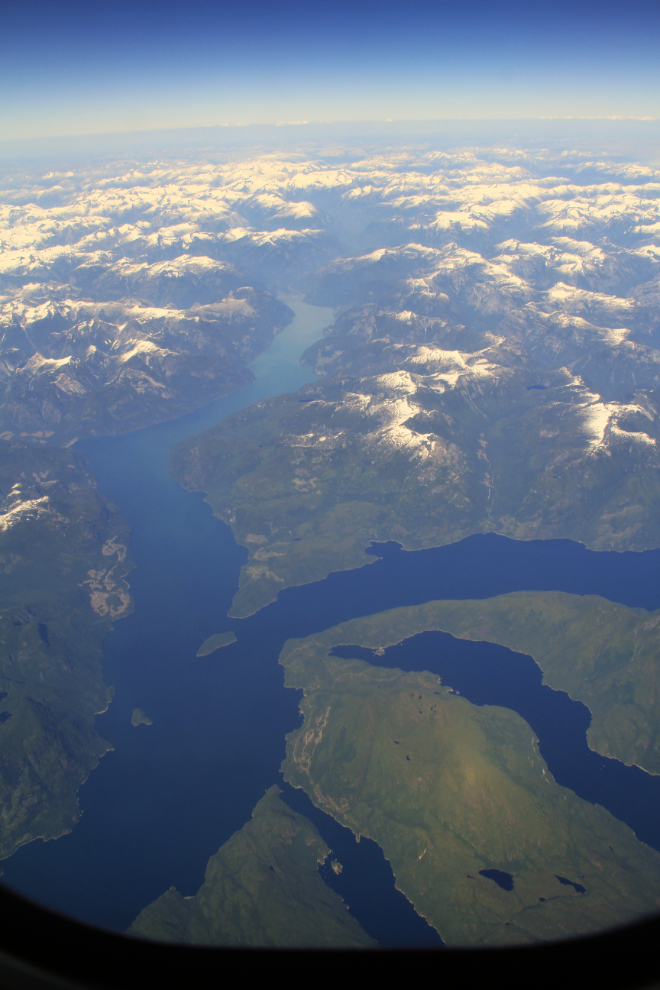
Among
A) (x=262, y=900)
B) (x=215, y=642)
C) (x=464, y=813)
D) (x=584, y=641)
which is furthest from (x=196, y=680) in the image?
(x=584, y=641)

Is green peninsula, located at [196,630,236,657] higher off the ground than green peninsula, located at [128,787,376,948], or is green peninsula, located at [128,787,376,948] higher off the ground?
green peninsula, located at [196,630,236,657]

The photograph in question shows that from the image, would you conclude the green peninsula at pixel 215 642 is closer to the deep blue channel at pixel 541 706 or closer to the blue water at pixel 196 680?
the blue water at pixel 196 680

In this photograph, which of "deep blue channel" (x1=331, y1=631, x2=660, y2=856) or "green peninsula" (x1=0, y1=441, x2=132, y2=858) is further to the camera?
"green peninsula" (x1=0, y1=441, x2=132, y2=858)

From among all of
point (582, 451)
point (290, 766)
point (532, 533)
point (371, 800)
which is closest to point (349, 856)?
point (371, 800)

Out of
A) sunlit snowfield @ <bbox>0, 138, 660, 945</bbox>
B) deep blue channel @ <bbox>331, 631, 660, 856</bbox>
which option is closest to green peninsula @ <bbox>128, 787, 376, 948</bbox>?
sunlit snowfield @ <bbox>0, 138, 660, 945</bbox>

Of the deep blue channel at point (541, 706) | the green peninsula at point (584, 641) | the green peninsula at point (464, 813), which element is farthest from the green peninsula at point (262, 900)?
the green peninsula at point (584, 641)

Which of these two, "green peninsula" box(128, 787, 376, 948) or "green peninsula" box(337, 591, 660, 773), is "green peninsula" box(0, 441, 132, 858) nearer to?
"green peninsula" box(128, 787, 376, 948)
